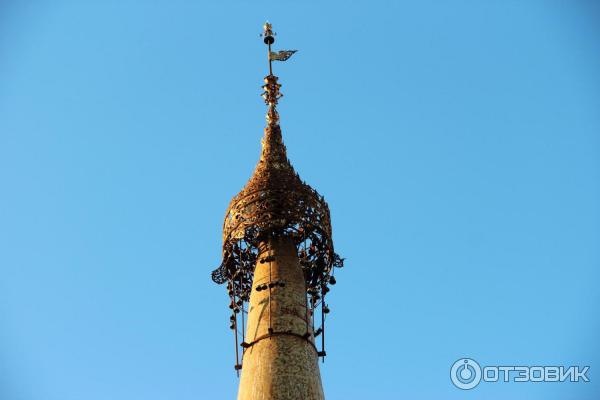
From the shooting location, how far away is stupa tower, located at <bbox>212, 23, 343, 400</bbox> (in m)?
23.8

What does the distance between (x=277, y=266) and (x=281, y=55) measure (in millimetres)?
9660

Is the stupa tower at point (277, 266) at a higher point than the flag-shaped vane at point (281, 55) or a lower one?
lower

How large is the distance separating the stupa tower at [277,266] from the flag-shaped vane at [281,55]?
4438mm

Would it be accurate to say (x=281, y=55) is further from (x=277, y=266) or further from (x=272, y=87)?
(x=277, y=266)

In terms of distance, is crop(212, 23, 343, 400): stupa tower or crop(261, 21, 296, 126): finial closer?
crop(212, 23, 343, 400): stupa tower

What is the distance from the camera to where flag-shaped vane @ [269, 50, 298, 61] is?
3192 centimetres

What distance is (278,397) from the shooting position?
22125mm

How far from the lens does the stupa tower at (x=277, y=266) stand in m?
23.8

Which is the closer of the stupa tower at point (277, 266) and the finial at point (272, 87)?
the stupa tower at point (277, 266)

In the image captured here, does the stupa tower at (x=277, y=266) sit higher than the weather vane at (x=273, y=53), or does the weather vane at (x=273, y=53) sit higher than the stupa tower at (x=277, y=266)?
the weather vane at (x=273, y=53)

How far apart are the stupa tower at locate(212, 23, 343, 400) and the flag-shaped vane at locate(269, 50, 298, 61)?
4.44 m

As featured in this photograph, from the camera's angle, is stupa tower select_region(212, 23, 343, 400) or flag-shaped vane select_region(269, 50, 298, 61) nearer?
stupa tower select_region(212, 23, 343, 400)

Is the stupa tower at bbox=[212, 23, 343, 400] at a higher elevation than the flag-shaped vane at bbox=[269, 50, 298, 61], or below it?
below

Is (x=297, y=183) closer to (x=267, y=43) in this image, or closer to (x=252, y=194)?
(x=252, y=194)
